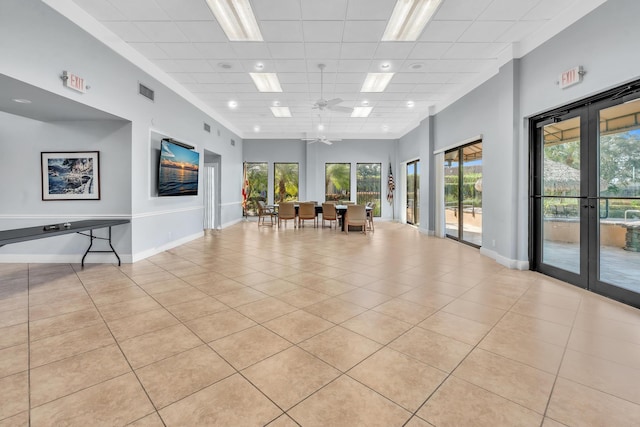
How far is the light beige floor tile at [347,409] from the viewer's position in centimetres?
157

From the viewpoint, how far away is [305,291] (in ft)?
12.2

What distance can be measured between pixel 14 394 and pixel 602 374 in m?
3.79

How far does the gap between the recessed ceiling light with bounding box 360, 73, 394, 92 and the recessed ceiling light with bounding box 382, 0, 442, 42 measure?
1502 millimetres

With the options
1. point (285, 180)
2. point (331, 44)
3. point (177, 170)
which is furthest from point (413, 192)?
point (177, 170)

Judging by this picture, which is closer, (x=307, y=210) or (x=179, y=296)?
(x=179, y=296)

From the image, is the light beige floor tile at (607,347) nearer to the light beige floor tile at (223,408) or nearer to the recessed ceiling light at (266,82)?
the light beige floor tile at (223,408)

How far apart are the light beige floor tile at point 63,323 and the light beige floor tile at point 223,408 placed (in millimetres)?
1724

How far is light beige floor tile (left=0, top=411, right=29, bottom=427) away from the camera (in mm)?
1538

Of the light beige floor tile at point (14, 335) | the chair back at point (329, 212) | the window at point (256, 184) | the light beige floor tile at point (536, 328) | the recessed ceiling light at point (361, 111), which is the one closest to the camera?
the light beige floor tile at point (14, 335)

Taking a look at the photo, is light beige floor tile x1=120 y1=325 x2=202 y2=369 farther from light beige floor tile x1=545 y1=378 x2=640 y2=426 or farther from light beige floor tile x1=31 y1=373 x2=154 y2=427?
light beige floor tile x1=545 y1=378 x2=640 y2=426

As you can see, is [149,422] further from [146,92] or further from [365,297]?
[146,92]

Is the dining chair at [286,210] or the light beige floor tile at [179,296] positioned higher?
the dining chair at [286,210]

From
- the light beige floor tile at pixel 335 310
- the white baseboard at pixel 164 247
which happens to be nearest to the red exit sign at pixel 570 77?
the light beige floor tile at pixel 335 310

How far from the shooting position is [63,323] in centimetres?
279
